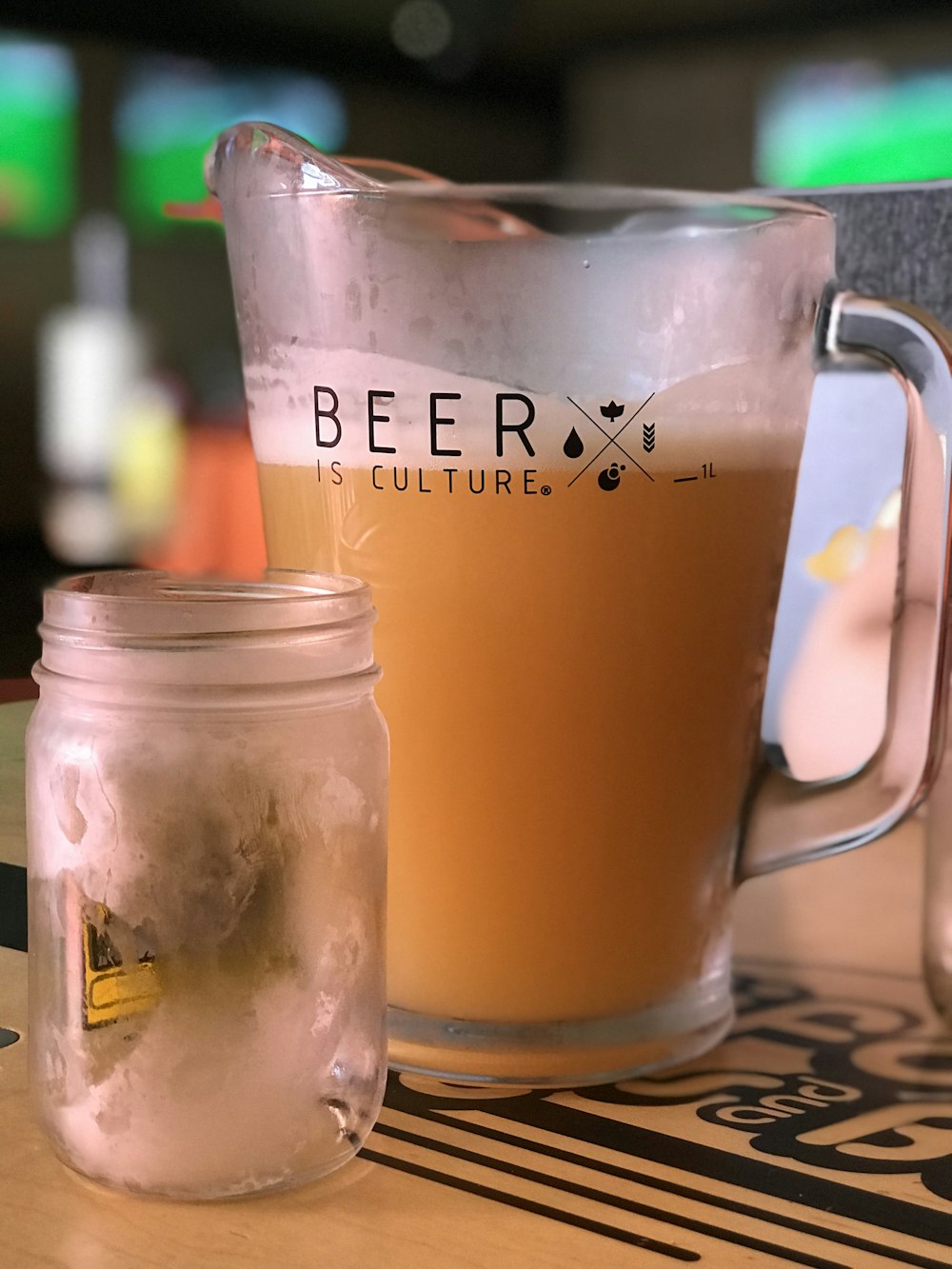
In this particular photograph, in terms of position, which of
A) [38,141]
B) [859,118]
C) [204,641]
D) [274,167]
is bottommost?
[204,641]

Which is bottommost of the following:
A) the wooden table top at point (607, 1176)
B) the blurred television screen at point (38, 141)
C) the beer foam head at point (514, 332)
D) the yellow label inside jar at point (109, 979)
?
the wooden table top at point (607, 1176)

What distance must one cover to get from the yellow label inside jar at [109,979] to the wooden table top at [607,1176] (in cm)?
4

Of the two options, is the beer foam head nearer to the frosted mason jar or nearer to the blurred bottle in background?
the frosted mason jar

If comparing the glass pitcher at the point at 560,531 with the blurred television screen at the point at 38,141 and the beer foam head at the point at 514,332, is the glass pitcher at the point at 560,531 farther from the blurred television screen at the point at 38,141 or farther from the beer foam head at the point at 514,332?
the blurred television screen at the point at 38,141

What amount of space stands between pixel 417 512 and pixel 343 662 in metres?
0.06

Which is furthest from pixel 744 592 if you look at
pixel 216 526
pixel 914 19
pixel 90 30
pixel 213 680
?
pixel 914 19

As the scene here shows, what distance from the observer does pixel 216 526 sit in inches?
66.1

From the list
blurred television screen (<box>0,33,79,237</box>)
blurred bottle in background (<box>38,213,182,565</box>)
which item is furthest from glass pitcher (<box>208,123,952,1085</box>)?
blurred television screen (<box>0,33,79,237</box>)

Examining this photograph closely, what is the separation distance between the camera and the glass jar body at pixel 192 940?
0.33 metres

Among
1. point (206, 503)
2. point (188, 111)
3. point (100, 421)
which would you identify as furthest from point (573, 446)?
point (188, 111)

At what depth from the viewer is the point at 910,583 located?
0.44 m

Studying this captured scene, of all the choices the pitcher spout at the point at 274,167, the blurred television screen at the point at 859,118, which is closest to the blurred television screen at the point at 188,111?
the blurred television screen at the point at 859,118

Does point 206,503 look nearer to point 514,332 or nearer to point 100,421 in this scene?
point 100,421

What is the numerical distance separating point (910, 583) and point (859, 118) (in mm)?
2719
